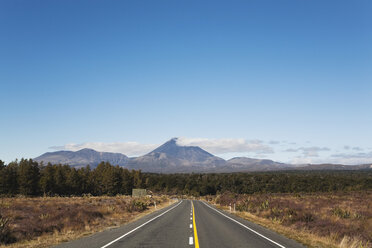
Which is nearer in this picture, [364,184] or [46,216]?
[46,216]

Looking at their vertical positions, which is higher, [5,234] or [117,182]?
[5,234]

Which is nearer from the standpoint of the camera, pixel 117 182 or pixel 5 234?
pixel 5 234

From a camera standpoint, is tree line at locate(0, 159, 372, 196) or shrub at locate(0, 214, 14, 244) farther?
tree line at locate(0, 159, 372, 196)

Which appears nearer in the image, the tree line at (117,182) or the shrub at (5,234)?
the shrub at (5,234)

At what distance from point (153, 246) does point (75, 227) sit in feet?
26.9

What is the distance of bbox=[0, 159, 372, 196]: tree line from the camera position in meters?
74.2

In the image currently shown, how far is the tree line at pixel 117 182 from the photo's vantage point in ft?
243

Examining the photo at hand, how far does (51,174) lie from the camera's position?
81.5 metres

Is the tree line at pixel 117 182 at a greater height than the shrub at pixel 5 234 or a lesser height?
lesser

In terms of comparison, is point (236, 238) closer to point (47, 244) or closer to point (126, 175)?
point (47, 244)

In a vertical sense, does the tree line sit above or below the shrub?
below

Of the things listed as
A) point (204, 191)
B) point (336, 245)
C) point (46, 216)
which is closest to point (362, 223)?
point (336, 245)

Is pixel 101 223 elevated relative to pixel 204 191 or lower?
elevated

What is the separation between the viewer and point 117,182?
106625mm
